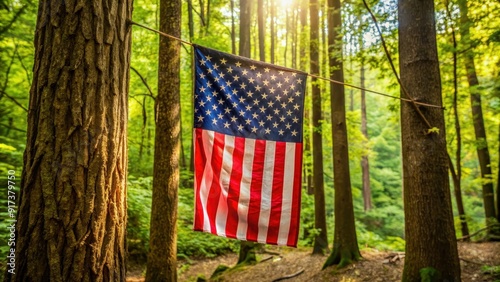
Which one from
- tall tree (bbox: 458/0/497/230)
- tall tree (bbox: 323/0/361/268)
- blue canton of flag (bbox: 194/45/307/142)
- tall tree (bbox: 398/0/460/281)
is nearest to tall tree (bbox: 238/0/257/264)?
tall tree (bbox: 323/0/361/268)

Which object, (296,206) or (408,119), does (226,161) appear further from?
(408,119)

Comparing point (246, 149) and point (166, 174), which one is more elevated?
point (246, 149)

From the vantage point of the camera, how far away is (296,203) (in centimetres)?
364

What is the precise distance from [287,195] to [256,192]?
37 centimetres

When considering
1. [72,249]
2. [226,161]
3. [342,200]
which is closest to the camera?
[72,249]

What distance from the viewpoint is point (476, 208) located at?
70.5 feet

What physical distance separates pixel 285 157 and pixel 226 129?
0.78m

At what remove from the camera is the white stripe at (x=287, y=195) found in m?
3.60

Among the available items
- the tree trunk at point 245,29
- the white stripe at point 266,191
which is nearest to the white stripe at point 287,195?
the white stripe at point 266,191

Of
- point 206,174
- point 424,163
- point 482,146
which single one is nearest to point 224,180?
point 206,174

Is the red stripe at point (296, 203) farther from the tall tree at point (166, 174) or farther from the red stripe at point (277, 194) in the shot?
the tall tree at point (166, 174)

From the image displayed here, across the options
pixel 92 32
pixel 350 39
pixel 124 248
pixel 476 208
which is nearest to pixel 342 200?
pixel 350 39

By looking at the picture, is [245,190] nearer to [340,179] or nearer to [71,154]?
[71,154]

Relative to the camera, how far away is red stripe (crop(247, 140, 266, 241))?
11.7 feet
